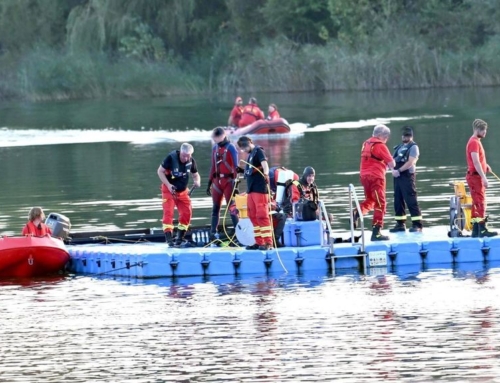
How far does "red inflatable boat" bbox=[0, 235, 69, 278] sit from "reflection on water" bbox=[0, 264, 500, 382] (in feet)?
1.12

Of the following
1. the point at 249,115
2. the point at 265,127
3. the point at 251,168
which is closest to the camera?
the point at 251,168

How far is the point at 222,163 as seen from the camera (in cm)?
1997

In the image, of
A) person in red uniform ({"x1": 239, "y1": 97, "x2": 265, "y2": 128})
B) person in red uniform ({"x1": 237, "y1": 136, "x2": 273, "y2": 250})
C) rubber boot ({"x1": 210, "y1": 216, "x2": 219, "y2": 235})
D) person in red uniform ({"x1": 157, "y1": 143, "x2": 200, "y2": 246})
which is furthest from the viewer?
person in red uniform ({"x1": 239, "y1": 97, "x2": 265, "y2": 128})

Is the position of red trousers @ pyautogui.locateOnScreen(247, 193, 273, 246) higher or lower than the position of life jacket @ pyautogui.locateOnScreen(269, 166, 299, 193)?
lower

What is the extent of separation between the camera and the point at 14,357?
14555 mm

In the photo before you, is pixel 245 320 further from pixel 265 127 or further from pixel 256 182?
pixel 265 127

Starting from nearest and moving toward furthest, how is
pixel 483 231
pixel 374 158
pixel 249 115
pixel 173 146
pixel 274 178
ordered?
1. pixel 374 158
2. pixel 483 231
3. pixel 274 178
4. pixel 173 146
5. pixel 249 115

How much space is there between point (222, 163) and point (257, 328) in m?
4.87

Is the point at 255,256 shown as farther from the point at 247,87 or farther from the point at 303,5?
the point at 303,5

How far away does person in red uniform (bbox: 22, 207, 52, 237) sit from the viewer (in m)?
19.9

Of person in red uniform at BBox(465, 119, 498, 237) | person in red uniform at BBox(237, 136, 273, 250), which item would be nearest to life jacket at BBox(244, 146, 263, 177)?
person in red uniform at BBox(237, 136, 273, 250)

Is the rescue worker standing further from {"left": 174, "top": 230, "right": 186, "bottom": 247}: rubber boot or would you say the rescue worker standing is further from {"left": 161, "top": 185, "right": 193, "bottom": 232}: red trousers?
{"left": 174, "top": 230, "right": 186, "bottom": 247}: rubber boot

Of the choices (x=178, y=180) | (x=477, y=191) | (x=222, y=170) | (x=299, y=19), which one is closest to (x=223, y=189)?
(x=222, y=170)

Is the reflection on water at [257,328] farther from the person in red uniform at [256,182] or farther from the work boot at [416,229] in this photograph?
the work boot at [416,229]
